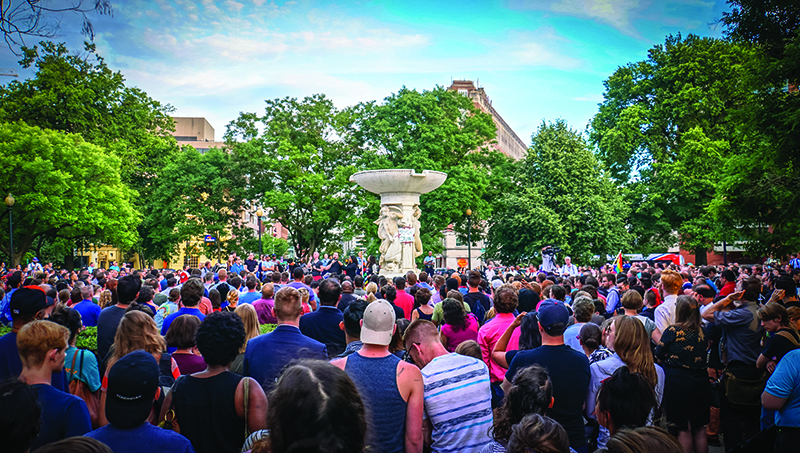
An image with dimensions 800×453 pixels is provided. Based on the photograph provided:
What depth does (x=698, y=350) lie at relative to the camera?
214 inches

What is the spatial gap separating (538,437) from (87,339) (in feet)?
24.2

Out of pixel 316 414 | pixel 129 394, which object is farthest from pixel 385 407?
pixel 316 414

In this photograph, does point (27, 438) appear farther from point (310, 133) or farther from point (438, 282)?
point (310, 133)

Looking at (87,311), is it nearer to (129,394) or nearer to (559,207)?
(129,394)

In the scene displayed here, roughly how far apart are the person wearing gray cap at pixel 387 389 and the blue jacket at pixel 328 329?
8.62 ft

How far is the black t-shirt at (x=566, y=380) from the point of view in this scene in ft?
13.0

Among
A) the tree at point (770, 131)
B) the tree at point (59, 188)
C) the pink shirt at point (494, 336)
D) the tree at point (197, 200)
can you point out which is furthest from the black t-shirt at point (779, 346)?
the tree at point (197, 200)

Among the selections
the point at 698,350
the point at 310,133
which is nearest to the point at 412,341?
the point at 698,350

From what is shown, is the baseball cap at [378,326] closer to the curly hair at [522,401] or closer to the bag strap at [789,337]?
the curly hair at [522,401]

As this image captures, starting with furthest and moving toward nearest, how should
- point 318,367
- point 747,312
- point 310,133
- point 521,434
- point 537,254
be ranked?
point 310,133
point 537,254
point 747,312
point 521,434
point 318,367

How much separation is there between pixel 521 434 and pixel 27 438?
226 centimetres

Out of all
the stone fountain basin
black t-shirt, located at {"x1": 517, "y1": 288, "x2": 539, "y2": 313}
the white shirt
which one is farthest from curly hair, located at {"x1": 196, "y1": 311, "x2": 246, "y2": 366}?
the stone fountain basin

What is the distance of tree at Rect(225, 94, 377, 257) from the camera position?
1439 inches

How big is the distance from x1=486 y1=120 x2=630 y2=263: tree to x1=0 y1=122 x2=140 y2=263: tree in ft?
82.1
